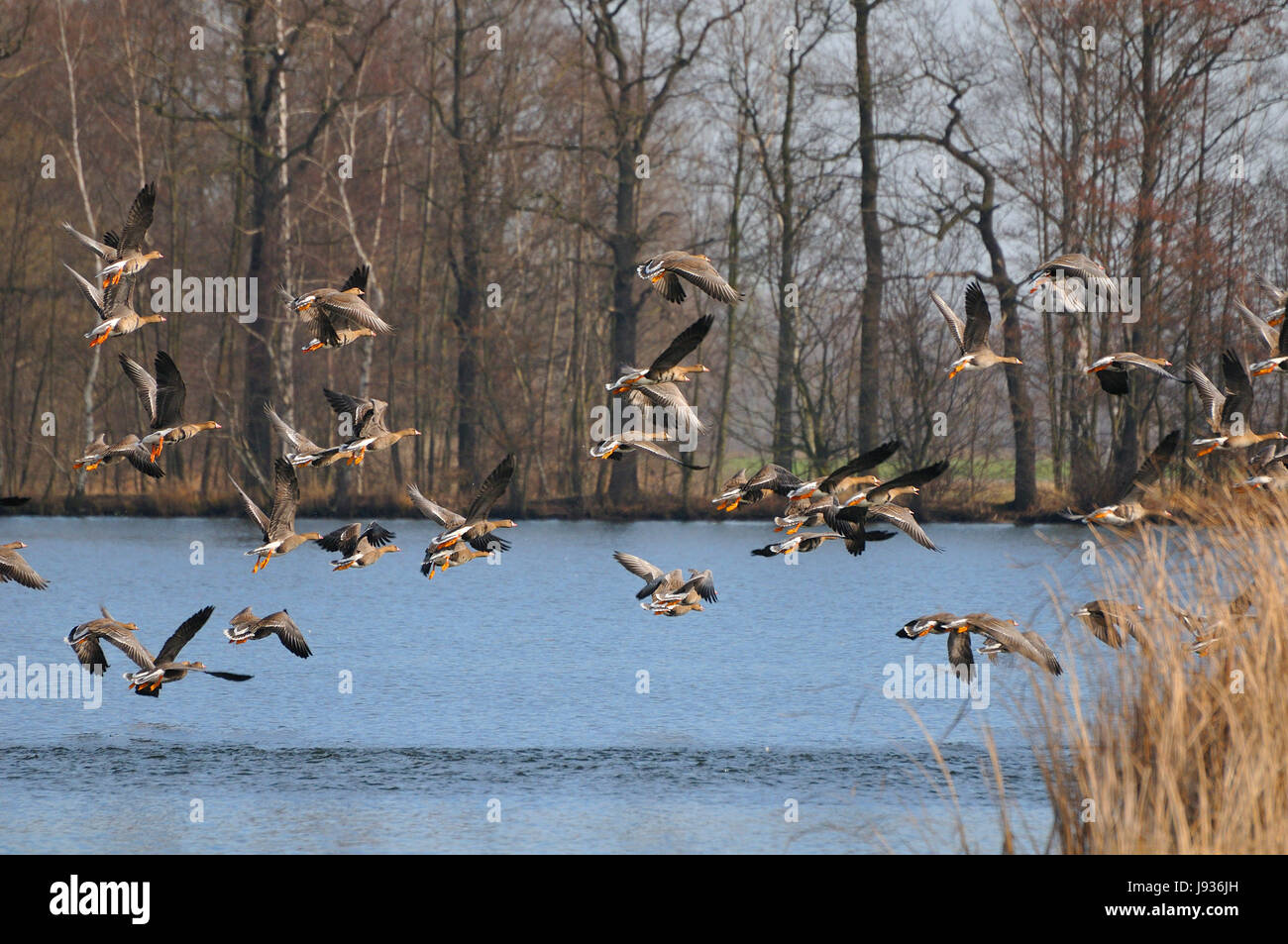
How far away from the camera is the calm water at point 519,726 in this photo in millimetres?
11797

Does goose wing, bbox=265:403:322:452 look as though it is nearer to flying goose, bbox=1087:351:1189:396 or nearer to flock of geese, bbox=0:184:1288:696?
flock of geese, bbox=0:184:1288:696

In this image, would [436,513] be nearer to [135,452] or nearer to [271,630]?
[271,630]

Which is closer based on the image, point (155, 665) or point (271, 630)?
point (155, 665)

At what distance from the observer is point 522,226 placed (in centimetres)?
4322

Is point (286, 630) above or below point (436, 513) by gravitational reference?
below

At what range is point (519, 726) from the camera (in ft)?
50.9

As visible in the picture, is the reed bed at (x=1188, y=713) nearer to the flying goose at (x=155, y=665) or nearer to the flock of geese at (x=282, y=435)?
the flock of geese at (x=282, y=435)

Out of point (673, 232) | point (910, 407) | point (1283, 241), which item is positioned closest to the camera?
point (1283, 241)

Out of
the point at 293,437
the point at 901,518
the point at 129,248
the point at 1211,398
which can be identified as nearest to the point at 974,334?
the point at 901,518

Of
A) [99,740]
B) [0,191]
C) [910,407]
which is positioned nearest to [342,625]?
[99,740]

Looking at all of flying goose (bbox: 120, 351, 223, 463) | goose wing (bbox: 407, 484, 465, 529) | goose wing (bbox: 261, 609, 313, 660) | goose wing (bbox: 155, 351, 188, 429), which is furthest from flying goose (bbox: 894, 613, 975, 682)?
goose wing (bbox: 155, 351, 188, 429)

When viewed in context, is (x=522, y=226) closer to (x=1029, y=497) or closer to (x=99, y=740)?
(x=1029, y=497)
